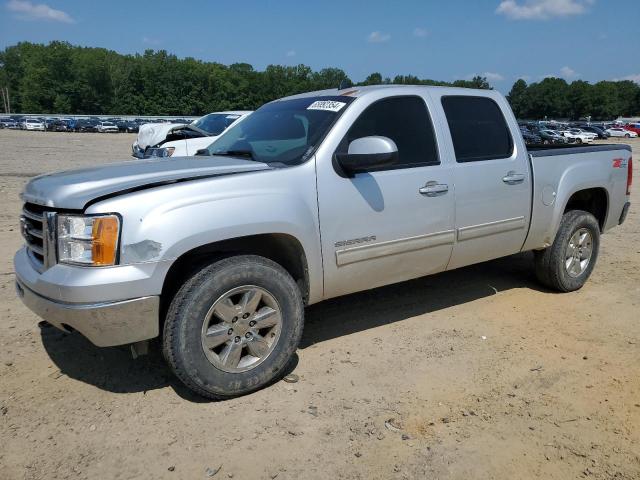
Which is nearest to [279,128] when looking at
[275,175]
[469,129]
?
[275,175]

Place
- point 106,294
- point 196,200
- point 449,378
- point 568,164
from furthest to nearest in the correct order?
1. point 568,164
2. point 449,378
3. point 196,200
4. point 106,294

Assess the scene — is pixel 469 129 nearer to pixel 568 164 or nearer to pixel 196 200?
pixel 568 164

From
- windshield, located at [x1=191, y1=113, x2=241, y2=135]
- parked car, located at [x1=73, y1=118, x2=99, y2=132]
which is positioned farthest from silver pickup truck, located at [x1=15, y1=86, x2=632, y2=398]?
parked car, located at [x1=73, y1=118, x2=99, y2=132]

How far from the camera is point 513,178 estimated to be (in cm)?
463

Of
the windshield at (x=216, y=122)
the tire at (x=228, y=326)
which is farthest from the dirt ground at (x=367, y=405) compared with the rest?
the windshield at (x=216, y=122)

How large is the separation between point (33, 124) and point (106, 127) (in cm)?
703

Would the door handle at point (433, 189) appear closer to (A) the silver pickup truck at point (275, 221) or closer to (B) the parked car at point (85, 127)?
(A) the silver pickup truck at point (275, 221)

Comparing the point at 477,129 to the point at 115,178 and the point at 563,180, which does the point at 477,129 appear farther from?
the point at 115,178

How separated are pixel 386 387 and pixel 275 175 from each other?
1.54 metres

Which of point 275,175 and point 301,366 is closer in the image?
point 275,175

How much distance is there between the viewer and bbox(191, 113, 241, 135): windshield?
42.1 ft

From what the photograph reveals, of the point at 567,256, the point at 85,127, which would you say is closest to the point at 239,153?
the point at 567,256

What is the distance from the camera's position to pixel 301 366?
3.85 m

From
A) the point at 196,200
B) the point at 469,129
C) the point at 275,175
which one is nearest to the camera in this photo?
the point at 196,200
